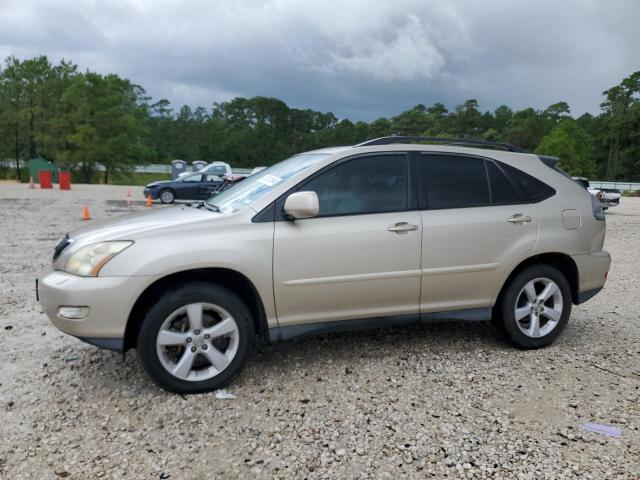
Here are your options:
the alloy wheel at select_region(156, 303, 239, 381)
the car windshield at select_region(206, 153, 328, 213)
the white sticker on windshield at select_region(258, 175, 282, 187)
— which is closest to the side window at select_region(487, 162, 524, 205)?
the car windshield at select_region(206, 153, 328, 213)

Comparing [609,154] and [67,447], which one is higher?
[609,154]

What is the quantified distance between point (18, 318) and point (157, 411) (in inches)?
105

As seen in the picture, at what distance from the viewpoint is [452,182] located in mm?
4016

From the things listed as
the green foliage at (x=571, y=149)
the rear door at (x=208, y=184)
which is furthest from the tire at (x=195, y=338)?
the green foliage at (x=571, y=149)

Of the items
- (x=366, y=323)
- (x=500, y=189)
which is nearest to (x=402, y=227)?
(x=366, y=323)

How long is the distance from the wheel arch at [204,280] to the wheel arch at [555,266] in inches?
79.2

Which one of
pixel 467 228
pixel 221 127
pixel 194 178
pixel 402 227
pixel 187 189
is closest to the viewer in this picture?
pixel 402 227

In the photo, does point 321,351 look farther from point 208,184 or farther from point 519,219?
point 208,184

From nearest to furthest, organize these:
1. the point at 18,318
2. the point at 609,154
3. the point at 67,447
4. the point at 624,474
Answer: the point at 624,474
the point at 67,447
the point at 18,318
the point at 609,154

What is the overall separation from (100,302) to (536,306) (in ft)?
11.1

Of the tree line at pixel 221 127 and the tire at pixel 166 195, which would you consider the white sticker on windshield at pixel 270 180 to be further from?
the tree line at pixel 221 127

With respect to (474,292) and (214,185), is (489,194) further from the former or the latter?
(214,185)

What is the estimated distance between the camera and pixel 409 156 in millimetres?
3965

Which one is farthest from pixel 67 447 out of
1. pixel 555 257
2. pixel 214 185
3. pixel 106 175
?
pixel 106 175
